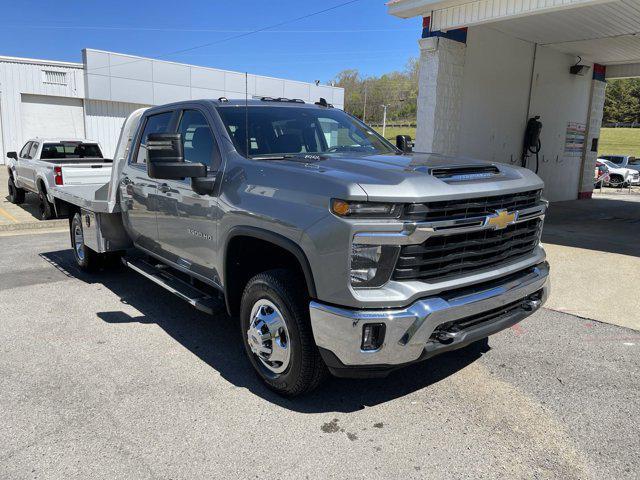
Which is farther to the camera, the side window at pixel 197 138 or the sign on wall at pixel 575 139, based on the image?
the sign on wall at pixel 575 139

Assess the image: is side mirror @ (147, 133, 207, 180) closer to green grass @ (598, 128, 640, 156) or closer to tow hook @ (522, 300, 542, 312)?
tow hook @ (522, 300, 542, 312)

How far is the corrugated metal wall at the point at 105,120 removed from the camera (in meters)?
24.4

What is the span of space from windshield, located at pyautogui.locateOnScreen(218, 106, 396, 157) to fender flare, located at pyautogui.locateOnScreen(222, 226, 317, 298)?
2.15ft

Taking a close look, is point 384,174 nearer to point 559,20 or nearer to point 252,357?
point 252,357

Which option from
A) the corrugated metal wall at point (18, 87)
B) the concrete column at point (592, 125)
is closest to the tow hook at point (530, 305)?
the concrete column at point (592, 125)

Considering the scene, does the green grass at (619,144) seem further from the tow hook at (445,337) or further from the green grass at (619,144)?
the tow hook at (445,337)

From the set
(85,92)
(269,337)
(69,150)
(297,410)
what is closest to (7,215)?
(69,150)

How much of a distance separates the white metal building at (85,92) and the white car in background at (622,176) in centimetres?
2128

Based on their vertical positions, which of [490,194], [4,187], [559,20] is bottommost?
[4,187]

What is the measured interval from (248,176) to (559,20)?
9484mm

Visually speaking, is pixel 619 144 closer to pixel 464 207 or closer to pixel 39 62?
pixel 39 62

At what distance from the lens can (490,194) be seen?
3.15 meters

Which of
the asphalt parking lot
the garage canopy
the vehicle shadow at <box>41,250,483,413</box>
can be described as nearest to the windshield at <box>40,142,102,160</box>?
the vehicle shadow at <box>41,250,483,413</box>

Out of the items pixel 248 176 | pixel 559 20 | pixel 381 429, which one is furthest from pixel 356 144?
pixel 559 20
